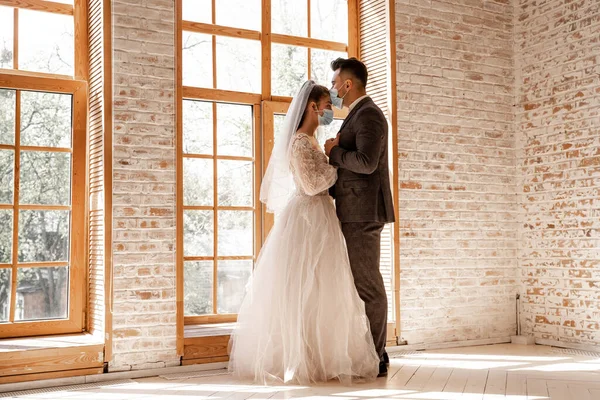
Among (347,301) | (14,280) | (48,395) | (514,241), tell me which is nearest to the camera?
(48,395)

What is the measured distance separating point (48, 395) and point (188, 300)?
1.25 meters

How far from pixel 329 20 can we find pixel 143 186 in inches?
85.1

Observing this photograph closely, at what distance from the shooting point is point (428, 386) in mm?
3623

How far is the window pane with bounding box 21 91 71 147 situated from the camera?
4176mm

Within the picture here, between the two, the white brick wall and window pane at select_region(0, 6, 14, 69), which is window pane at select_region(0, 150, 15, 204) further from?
the white brick wall

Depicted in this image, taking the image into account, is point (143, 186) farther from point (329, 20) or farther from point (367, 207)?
point (329, 20)

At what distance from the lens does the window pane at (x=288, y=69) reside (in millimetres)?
4965

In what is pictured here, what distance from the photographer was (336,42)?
5246 millimetres

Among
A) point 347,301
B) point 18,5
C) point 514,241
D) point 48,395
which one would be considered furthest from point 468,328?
point 18,5

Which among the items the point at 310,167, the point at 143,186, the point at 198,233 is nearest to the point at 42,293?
the point at 143,186

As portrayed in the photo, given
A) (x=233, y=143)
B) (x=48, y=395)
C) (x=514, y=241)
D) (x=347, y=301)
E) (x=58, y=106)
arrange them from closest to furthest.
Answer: (x=48, y=395)
(x=347, y=301)
(x=58, y=106)
(x=233, y=143)
(x=514, y=241)

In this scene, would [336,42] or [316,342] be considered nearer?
[316,342]

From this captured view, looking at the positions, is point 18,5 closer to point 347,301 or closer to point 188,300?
point 188,300

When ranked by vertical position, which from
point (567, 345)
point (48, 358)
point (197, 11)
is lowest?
point (567, 345)
